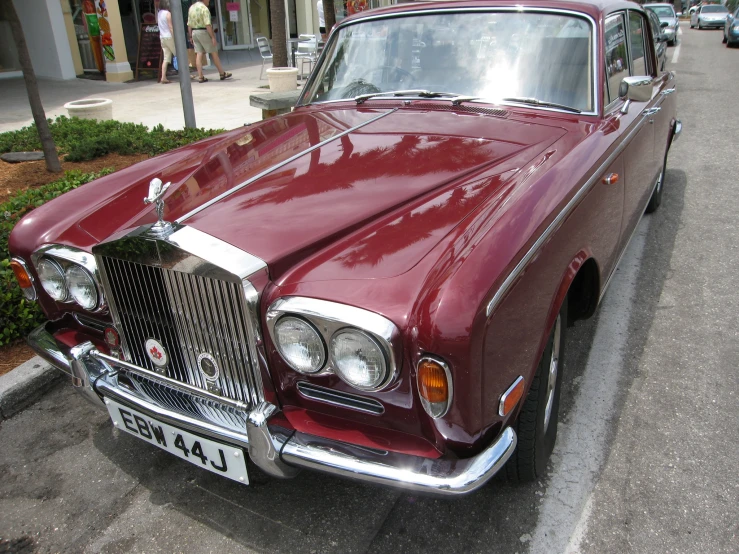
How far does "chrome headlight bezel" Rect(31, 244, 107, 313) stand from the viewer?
7.30ft

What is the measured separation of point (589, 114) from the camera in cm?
284

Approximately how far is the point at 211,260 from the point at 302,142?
3.90 ft

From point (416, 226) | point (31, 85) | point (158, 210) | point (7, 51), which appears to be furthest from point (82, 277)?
point (7, 51)

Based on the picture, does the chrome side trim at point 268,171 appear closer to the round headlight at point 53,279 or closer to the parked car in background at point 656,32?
the round headlight at point 53,279

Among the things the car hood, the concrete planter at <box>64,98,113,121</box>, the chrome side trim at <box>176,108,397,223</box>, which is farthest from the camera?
the concrete planter at <box>64,98,113,121</box>

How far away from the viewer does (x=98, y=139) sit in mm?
6016

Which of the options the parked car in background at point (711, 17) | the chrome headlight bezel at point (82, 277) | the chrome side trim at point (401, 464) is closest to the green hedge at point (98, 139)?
the chrome headlight bezel at point (82, 277)

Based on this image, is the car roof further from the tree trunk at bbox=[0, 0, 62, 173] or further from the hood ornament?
the tree trunk at bbox=[0, 0, 62, 173]

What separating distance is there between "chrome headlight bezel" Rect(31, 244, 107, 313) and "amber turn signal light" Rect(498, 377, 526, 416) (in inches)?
58.9

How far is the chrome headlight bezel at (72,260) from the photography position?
2.23m

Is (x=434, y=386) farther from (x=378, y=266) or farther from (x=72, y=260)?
(x=72, y=260)

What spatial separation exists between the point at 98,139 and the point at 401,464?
5.48 meters

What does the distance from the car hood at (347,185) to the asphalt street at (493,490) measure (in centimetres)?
99

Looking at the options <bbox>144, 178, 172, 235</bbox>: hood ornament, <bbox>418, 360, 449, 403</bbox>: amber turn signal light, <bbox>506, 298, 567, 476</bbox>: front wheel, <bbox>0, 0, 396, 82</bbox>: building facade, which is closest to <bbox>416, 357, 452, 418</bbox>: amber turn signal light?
<bbox>418, 360, 449, 403</bbox>: amber turn signal light
